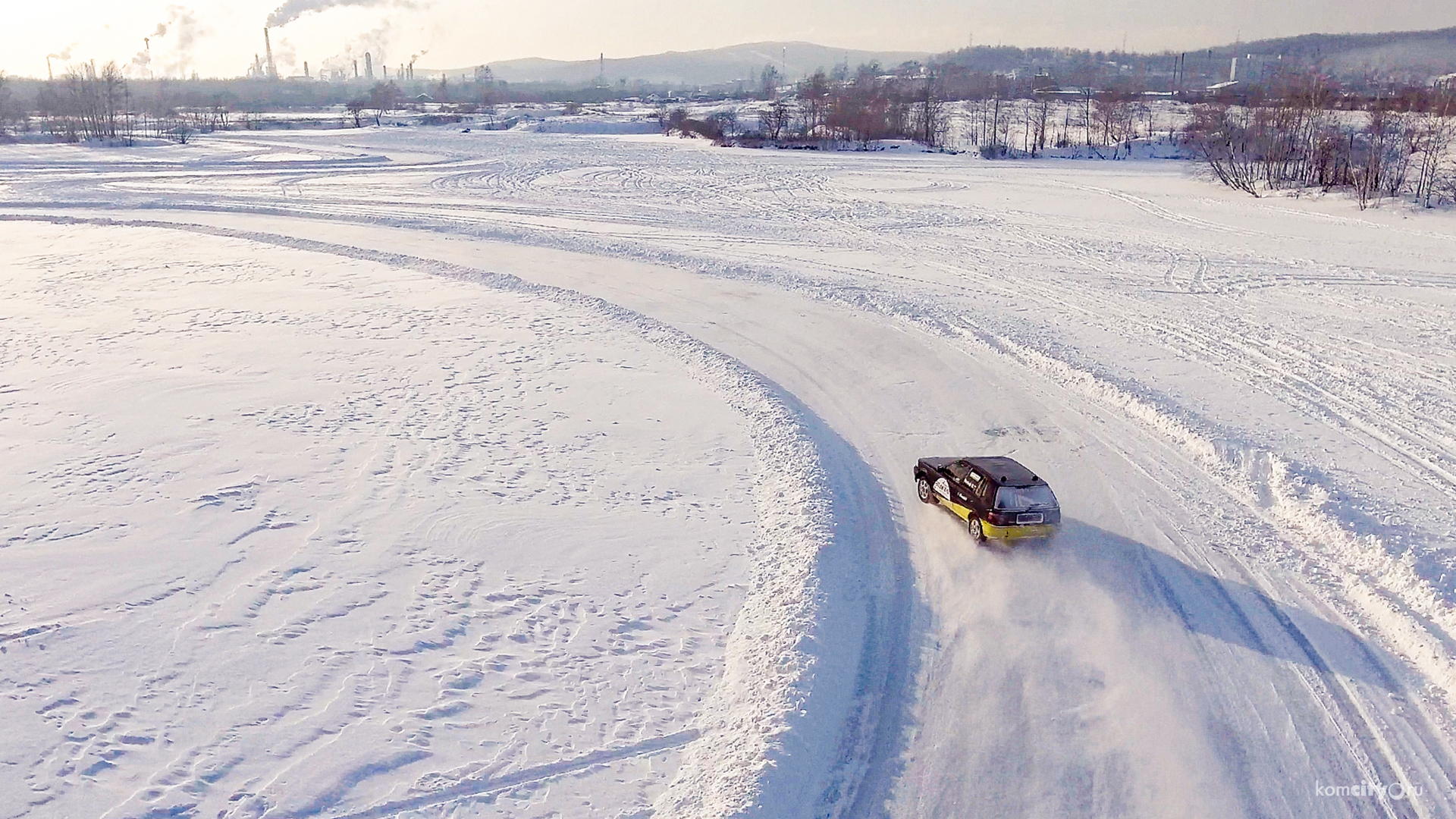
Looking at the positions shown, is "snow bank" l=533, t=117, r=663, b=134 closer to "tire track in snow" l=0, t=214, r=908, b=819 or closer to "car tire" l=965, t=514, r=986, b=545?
"tire track in snow" l=0, t=214, r=908, b=819

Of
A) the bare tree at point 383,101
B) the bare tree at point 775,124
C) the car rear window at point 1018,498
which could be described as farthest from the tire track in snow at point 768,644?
the bare tree at point 383,101

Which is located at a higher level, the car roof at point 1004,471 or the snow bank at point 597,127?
the snow bank at point 597,127

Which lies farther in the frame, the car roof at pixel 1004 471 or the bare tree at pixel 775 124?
the bare tree at pixel 775 124

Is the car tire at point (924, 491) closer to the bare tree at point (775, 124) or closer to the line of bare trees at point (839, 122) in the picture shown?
the line of bare trees at point (839, 122)

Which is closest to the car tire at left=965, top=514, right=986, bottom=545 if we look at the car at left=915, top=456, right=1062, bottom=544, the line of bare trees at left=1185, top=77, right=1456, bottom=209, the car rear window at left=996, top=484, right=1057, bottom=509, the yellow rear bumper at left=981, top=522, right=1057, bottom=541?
the car at left=915, top=456, right=1062, bottom=544

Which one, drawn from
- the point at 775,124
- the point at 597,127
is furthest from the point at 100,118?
the point at 775,124

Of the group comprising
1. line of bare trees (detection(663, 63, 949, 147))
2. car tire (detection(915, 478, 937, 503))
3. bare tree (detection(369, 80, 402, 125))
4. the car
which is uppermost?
bare tree (detection(369, 80, 402, 125))
